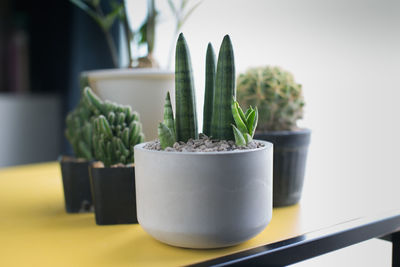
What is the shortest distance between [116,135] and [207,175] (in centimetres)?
24

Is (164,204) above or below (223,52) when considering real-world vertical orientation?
below

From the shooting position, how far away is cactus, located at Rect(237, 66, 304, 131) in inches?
26.1

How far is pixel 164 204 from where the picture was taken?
466 mm

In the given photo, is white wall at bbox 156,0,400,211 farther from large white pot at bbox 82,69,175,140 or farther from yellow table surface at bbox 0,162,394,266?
yellow table surface at bbox 0,162,394,266

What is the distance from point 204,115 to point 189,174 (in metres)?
0.13

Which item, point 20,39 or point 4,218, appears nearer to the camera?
point 4,218

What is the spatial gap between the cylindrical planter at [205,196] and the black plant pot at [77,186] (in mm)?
249

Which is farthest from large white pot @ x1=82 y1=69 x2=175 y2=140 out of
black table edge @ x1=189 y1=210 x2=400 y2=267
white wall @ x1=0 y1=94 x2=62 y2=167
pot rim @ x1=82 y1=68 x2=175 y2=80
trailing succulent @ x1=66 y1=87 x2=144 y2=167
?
white wall @ x1=0 y1=94 x2=62 y2=167

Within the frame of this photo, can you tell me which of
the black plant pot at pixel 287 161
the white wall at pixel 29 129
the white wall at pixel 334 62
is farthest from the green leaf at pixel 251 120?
the white wall at pixel 29 129

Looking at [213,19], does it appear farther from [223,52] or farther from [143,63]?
[223,52]

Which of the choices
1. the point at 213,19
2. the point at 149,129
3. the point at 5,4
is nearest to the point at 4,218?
the point at 149,129

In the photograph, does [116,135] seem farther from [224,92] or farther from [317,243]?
[317,243]

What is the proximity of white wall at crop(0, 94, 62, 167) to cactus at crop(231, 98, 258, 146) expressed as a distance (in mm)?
2004

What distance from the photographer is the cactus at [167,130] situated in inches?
19.6
